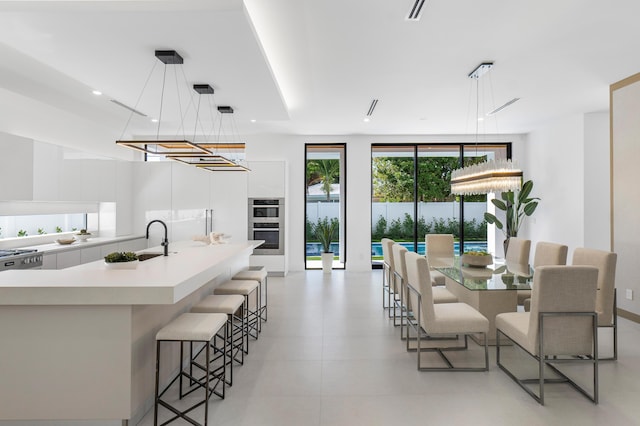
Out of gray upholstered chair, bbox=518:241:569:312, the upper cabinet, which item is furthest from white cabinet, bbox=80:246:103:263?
gray upholstered chair, bbox=518:241:569:312

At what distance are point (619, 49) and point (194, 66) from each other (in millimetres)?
4163

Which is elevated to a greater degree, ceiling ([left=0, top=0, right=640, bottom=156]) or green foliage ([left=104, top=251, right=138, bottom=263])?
ceiling ([left=0, top=0, right=640, bottom=156])

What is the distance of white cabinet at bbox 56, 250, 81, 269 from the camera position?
4719mm

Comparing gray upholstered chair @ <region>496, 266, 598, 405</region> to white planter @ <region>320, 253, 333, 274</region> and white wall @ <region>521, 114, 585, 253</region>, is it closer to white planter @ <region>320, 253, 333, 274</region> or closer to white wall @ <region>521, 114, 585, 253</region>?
white wall @ <region>521, 114, 585, 253</region>

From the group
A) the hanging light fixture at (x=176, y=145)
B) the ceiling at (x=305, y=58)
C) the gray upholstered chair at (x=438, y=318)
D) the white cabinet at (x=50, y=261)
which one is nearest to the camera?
the ceiling at (x=305, y=58)

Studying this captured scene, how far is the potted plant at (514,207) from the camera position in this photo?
677cm

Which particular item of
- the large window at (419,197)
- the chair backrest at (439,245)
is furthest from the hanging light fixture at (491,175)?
the large window at (419,197)

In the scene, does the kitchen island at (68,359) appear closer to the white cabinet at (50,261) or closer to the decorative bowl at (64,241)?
the white cabinet at (50,261)

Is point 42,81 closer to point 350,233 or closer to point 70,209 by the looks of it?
point 70,209

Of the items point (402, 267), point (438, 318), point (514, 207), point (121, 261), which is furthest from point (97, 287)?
point (514, 207)

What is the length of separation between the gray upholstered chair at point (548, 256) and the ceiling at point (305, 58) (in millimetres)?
2002

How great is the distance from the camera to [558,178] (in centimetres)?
640

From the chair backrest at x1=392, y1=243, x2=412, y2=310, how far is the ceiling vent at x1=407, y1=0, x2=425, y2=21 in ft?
6.80

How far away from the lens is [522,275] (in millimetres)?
3455
